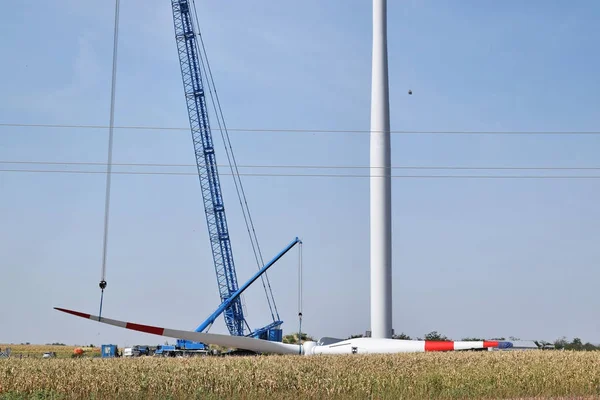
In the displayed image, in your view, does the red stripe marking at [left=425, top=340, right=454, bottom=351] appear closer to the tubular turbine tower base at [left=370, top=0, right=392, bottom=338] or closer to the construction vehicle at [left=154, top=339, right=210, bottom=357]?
the tubular turbine tower base at [left=370, top=0, right=392, bottom=338]

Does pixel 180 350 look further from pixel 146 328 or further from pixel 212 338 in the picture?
pixel 146 328

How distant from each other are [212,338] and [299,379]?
89.5ft

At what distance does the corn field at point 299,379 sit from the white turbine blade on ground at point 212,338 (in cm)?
1165

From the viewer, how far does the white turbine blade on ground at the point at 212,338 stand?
53.1m

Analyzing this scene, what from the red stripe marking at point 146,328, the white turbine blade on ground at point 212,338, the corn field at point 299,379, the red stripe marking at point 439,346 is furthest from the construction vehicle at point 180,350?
the corn field at point 299,379

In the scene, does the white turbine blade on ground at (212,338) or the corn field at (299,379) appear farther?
the white turbine blade on ground at (212,338)

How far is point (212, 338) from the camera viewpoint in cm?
6050

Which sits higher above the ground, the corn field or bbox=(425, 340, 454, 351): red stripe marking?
bbox=(425, 340, 454, 351): red stripe marking

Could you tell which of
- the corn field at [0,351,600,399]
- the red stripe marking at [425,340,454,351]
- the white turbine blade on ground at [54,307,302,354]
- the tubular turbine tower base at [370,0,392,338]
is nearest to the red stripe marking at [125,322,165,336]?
the white turbine blade on ground at [54,307,302,354]

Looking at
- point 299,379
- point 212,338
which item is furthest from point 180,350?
point 299,379

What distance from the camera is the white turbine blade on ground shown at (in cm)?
5314

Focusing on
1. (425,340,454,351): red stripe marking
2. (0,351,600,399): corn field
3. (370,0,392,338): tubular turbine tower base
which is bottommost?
(0,351,600,399): corn field

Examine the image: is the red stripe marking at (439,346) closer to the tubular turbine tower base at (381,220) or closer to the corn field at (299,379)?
the tubular turbine tower base at (381,220)

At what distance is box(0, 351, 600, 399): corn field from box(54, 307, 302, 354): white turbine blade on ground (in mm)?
11648
